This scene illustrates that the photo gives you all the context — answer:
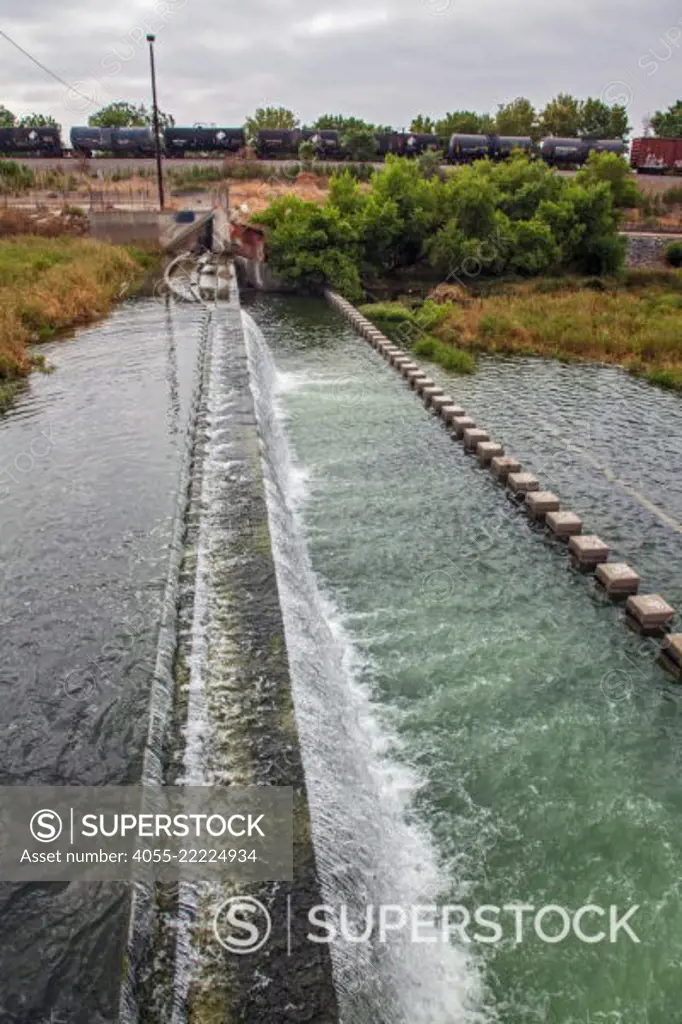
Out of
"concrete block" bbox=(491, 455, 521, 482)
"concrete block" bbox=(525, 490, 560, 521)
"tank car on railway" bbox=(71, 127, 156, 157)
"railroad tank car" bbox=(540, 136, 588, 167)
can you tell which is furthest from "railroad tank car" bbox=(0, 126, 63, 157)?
"concrete block" bbox=(525, 490, 560, 521)

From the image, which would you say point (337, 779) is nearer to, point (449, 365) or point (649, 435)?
point (649, 435)

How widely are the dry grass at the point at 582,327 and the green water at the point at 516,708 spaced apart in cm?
814

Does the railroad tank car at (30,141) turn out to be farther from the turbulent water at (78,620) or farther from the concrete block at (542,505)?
the concrete block at (542,505)

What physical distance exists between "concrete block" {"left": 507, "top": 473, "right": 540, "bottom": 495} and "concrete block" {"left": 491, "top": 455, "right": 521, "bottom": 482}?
0.96ft

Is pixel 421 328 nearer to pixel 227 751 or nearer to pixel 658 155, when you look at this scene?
pixel 227 751

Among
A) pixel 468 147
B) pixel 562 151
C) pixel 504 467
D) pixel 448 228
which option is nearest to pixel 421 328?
pixel 448 228

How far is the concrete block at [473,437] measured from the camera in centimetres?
1167

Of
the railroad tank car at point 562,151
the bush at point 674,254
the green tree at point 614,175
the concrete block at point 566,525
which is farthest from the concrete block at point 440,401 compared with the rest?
the railroad tank car at point 562,151

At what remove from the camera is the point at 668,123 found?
7356cm

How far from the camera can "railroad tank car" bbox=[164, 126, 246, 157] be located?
49562 mm

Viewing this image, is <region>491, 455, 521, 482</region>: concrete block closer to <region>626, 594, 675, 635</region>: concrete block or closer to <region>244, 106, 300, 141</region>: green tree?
<region>626, 594, 675, 635</region>: concrete block

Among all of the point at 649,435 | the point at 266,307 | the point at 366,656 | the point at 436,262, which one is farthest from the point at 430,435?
the point at 436,262

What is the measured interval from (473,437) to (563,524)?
128 inches

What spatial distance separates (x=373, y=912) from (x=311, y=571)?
13.7ft
